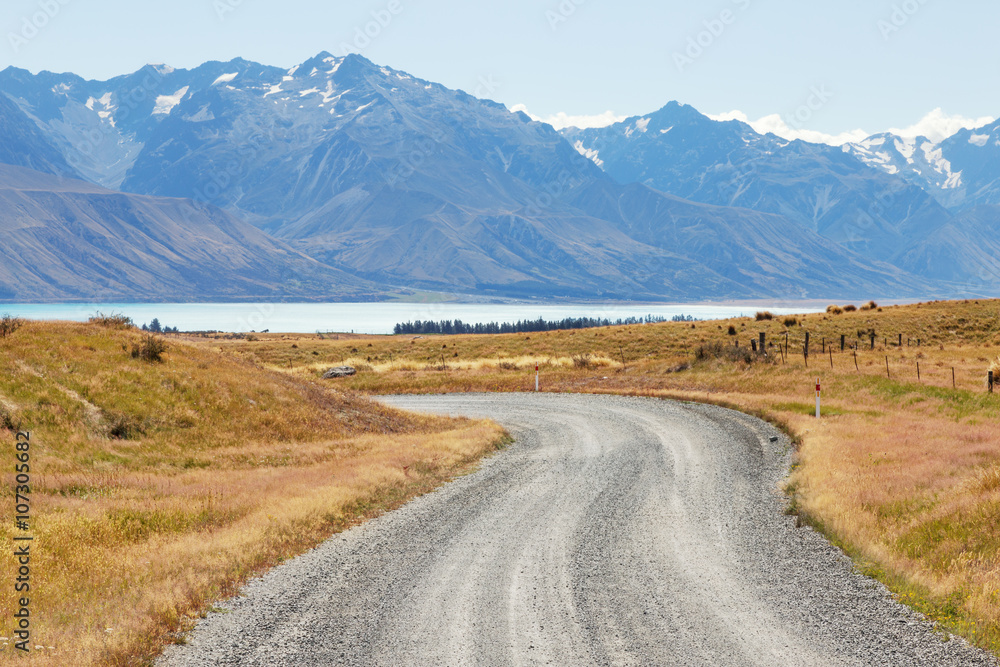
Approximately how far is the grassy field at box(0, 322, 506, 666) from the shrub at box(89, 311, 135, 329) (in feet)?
2.32

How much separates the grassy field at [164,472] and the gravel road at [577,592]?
33.8 inches

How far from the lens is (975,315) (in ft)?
227

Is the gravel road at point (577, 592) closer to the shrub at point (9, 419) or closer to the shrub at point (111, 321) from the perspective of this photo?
the shrub at point (9, 419)

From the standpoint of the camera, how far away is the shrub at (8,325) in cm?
2330

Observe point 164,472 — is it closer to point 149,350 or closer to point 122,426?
point 122,426

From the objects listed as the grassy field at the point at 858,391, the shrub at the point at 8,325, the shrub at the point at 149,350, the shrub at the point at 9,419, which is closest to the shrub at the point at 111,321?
the shrub at the point at 149,350

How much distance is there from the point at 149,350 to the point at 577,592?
2058cm

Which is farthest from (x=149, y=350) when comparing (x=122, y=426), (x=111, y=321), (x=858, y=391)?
(x=858, y=391)

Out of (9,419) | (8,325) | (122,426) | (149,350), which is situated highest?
(8,325)

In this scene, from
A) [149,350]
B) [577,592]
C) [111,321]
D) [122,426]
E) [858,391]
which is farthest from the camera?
[858,391]

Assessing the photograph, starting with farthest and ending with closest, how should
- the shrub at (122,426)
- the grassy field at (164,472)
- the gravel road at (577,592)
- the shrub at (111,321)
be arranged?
the shrub at (111,321) < the shrub at (122,426) < the grassy field at (164,472) < the gravel road at (577,592)

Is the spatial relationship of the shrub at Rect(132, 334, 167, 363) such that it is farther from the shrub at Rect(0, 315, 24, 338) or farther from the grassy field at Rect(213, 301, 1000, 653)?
the grassy field at Rect(213, 301, 1000, 653)

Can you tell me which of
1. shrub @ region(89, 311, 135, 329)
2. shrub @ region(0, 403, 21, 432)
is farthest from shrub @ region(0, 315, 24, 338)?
shrub @ region(0, 403, 21, 432)

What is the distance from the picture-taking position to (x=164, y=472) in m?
18.5
